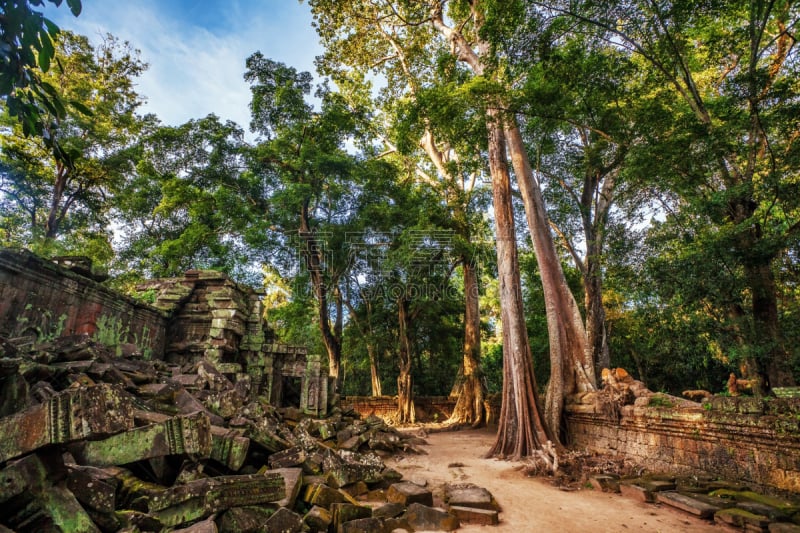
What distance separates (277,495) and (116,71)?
1966 cm

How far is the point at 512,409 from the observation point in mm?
7574

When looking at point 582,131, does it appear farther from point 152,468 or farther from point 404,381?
point 152,468

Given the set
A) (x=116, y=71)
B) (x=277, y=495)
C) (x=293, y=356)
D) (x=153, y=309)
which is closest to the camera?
(x=277, y=495)

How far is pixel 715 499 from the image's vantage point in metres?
3.71

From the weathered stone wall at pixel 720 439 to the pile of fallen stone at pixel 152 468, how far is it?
2.82 m

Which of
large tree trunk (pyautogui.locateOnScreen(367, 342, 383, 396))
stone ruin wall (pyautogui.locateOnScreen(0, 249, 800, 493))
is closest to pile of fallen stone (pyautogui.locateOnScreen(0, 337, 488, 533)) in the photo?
stone ruin wall (pyautogui.locateOnScreen(0, 249, 800, 493))

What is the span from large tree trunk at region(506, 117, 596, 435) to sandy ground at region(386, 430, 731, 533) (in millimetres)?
1808

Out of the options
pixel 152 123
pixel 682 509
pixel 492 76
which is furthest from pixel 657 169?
pixel 152 123

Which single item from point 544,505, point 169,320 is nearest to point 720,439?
point 544,505

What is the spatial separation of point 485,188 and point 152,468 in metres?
14.2

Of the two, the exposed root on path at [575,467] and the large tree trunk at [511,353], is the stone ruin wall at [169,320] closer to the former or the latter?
the large tree trunk at [511,353]

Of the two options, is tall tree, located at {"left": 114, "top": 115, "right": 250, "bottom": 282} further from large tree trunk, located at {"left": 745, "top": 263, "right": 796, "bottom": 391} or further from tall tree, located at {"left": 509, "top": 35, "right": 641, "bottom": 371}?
large tree trunk, located at {"left": 745, "top": 263, "right": 796, "bottom": 391}

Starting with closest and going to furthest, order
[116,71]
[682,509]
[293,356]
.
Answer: [682,509] < [293,356] < [116,71]

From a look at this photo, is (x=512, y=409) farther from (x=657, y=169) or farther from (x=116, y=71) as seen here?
(x=116, y=71)
